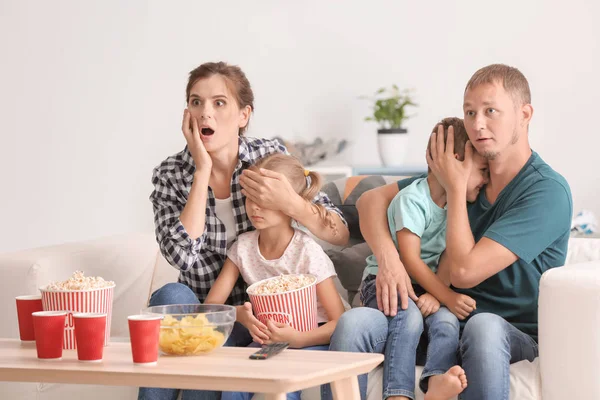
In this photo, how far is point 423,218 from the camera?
87.6 inches

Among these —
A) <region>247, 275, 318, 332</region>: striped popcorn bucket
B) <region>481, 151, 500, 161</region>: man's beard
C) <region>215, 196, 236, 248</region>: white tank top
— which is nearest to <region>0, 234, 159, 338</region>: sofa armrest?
<region>215, 196, 236, 248</region>: white tank top

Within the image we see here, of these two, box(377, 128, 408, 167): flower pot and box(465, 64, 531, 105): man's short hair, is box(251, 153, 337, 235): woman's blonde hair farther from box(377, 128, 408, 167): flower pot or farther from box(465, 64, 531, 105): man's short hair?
box(377, 128, 408, 167): flower pot

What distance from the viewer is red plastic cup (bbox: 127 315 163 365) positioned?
1575 mm

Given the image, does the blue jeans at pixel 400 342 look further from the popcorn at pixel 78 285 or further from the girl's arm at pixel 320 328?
the popcorn at pixel 78 285

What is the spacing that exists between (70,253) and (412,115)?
7.19 feet

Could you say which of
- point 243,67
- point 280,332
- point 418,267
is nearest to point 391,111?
point 243,67

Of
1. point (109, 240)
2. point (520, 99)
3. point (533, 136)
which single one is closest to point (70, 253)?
point (109, 240)

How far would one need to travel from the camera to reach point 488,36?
4.23 m

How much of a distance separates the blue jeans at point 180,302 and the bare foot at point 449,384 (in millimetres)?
509

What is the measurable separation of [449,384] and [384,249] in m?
0.46

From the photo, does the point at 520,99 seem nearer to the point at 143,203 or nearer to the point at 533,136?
the point at 533,136

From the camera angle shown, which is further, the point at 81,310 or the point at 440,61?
the point at 440,61

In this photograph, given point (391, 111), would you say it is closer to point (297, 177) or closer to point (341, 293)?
point (341, 293)

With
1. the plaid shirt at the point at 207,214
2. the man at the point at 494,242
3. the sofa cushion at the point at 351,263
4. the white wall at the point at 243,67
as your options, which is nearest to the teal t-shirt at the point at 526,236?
the man at the point at 494,242
